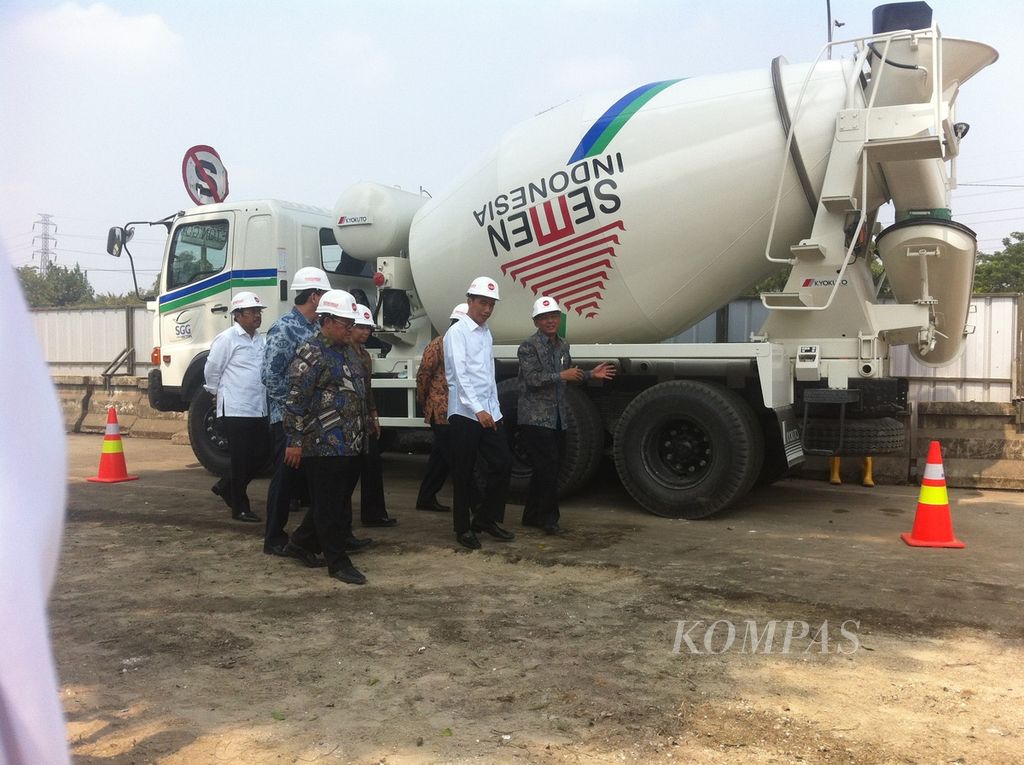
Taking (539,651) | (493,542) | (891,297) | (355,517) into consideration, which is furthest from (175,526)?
(891,297)

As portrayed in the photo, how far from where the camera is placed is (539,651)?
12.6 feet

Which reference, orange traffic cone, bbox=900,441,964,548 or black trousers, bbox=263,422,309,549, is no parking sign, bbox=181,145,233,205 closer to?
black trousers, bbox=263,422,309,549

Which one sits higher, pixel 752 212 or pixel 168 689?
pixel 752 212

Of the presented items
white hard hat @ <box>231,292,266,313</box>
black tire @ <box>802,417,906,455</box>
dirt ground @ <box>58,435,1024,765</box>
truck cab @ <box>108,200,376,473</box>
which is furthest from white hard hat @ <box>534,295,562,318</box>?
truck cab @ <box>108,200,376,473</box>

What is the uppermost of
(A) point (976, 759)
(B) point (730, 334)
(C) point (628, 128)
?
(C) point (628, 128)

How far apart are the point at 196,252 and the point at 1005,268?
87.7 ft

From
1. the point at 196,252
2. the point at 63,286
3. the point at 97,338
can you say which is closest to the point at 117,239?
the point at 196,252

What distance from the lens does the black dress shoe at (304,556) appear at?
5348 mm

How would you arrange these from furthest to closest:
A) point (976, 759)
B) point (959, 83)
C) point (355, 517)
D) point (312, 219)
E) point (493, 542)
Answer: point (312, 219)
point (355, 517)
point (959, 83)
point (493, 542)
point (976, 759)

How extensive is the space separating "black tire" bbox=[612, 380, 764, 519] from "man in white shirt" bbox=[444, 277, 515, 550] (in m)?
1.37

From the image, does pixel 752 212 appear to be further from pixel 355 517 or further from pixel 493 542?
pixel 355 517

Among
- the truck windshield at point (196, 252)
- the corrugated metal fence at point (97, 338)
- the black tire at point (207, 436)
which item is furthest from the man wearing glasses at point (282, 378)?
the corrugated metal fence at point (97, 338)

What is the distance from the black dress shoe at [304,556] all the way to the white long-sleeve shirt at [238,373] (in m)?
1.63

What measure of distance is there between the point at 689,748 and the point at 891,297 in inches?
225
